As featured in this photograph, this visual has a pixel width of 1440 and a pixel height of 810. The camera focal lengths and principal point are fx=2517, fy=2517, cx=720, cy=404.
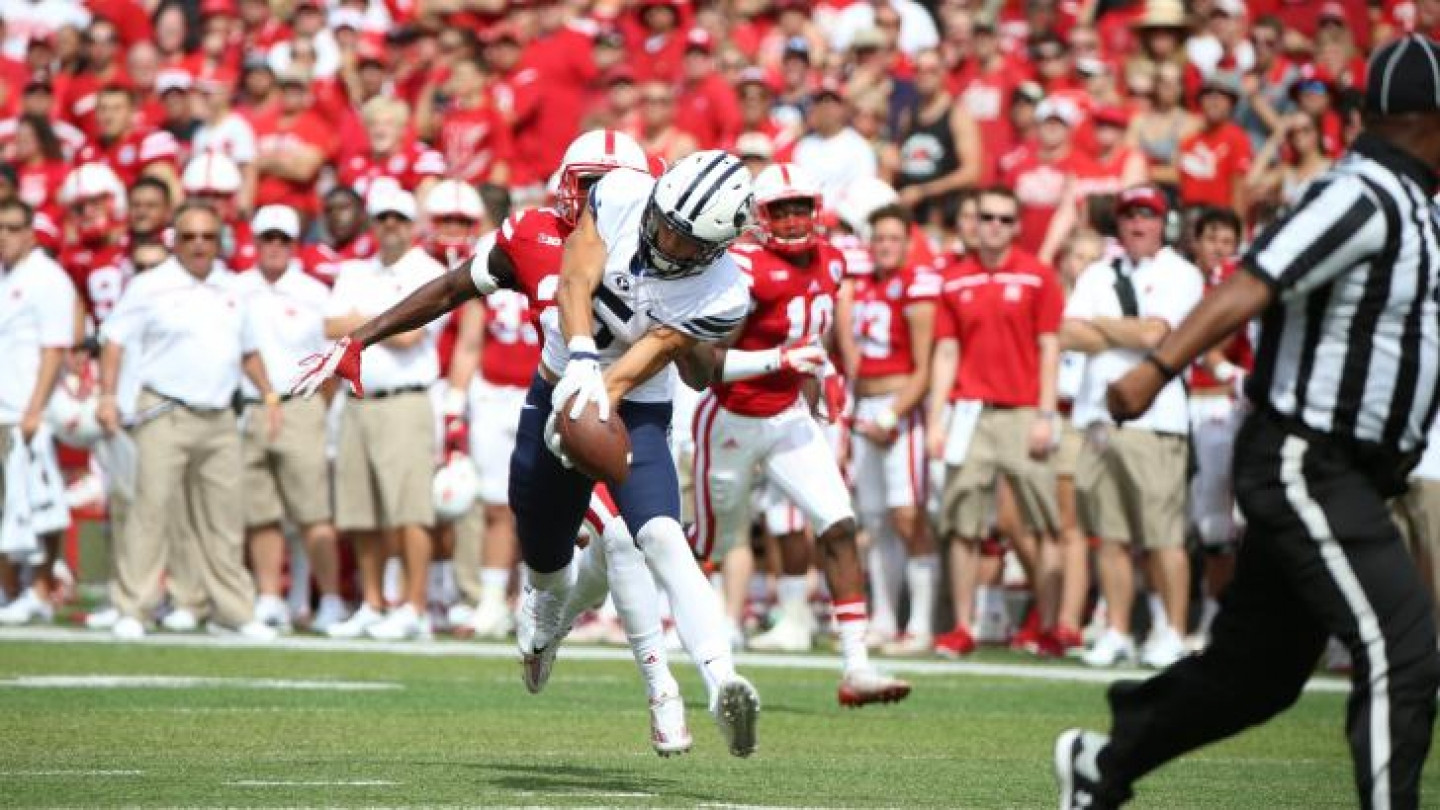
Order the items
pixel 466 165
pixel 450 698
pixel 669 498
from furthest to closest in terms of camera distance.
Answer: pixel 466 165 < pixel 450 698 < pixel 669 498

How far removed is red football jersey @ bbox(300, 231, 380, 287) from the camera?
1485 centimetres

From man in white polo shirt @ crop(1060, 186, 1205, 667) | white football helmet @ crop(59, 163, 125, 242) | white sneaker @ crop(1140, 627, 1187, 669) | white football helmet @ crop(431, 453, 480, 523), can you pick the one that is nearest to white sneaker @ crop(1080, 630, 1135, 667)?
man in white polo shirt @ crop(1060, 186, 1205, 667)

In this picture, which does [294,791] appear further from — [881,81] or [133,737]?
[881,81]

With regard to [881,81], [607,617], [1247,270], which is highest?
[881,81]

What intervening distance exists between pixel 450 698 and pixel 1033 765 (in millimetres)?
2963

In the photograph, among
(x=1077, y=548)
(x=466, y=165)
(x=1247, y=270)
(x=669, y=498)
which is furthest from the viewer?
(x=466, y=165)

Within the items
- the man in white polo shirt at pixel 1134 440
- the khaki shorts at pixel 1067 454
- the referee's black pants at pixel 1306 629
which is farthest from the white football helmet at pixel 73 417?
the referee's black pants at pixel 1306 629

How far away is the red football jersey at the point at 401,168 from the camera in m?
16.4

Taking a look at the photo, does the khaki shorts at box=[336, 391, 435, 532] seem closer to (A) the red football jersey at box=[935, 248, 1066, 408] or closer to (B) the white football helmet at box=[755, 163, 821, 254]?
(A) the red football jersey at box=[935, 248, 1066, 408]

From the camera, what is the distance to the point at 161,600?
50.9 feet

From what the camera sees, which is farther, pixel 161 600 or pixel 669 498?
pixel 161 600

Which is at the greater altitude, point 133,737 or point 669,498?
point 669,498

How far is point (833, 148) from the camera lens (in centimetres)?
1681

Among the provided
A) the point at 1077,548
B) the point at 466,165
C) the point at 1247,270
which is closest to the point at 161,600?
the point at 466,165
